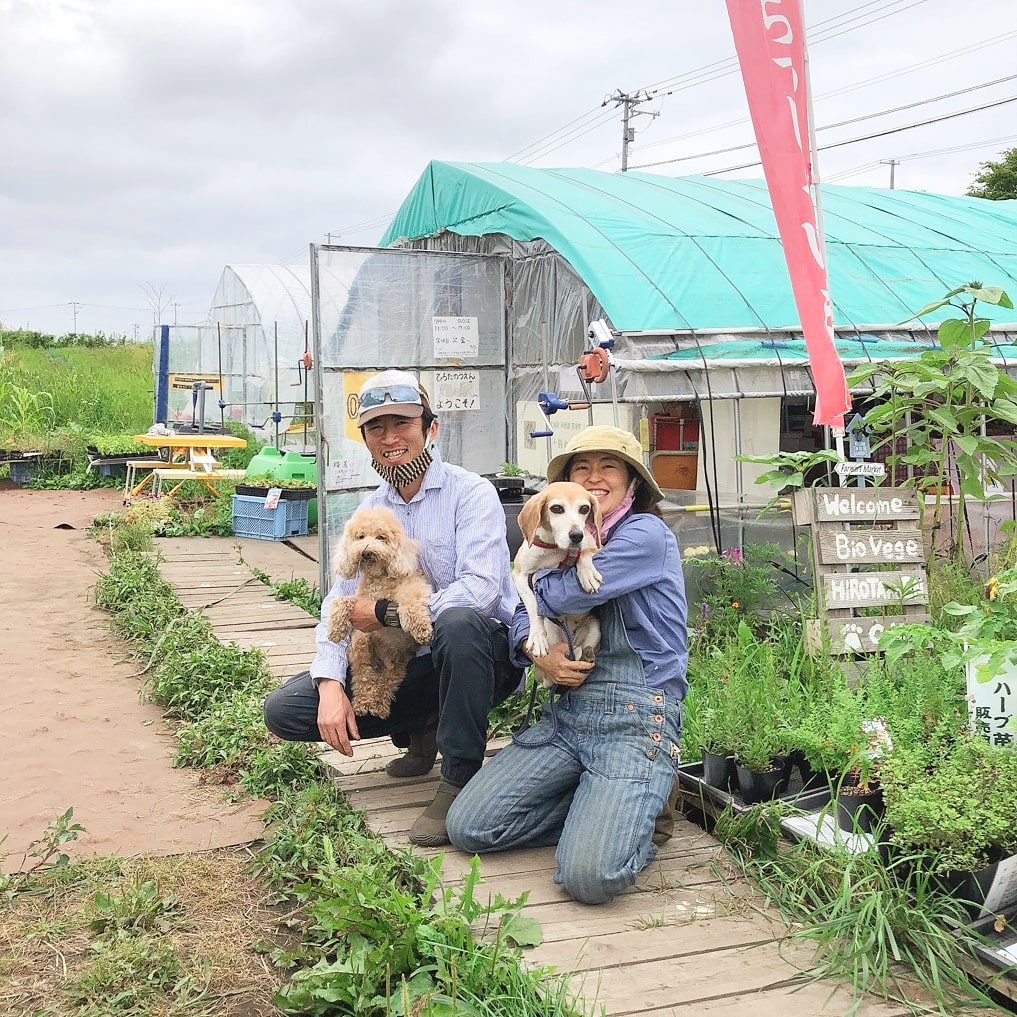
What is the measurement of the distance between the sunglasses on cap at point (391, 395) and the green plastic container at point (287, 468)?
691 cm

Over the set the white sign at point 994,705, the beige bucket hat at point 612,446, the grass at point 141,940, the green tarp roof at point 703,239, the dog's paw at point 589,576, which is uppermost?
the green tarp roof at point 703,239

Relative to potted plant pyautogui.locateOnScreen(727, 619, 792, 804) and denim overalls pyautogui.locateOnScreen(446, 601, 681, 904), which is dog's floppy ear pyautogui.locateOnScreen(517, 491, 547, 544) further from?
potted plant pyautogui.locateOnScreen(727, 619, 792, 804)

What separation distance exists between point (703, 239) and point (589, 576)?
Answer: 16.7 feet

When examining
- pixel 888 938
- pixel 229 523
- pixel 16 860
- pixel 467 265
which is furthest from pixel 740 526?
pixel 229 523

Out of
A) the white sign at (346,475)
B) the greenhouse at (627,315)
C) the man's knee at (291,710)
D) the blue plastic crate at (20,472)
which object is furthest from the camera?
the blue plastic crate at (20,472)

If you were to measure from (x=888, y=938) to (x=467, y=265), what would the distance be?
616 cm

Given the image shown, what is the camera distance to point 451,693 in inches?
131

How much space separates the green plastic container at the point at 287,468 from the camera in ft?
34.3

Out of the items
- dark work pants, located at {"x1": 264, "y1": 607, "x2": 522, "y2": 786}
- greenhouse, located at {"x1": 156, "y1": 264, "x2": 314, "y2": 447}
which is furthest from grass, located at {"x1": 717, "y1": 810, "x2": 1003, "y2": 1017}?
greenhouse, located at {"x1": 156, "y1": 264, "x2": 314, "y2": 447}

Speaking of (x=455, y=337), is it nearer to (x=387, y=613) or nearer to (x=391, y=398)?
(x=391, y=398)

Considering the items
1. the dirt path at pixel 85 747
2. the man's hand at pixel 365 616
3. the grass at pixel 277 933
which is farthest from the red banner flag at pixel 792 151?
the dirt path at pixel 85 747

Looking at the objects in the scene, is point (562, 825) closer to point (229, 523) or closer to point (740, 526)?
point (740, 526)

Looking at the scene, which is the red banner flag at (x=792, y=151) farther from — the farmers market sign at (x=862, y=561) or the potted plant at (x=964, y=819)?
the potted plant at (x=964, y=819)

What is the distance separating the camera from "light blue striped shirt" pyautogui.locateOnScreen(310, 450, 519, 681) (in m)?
3.51
